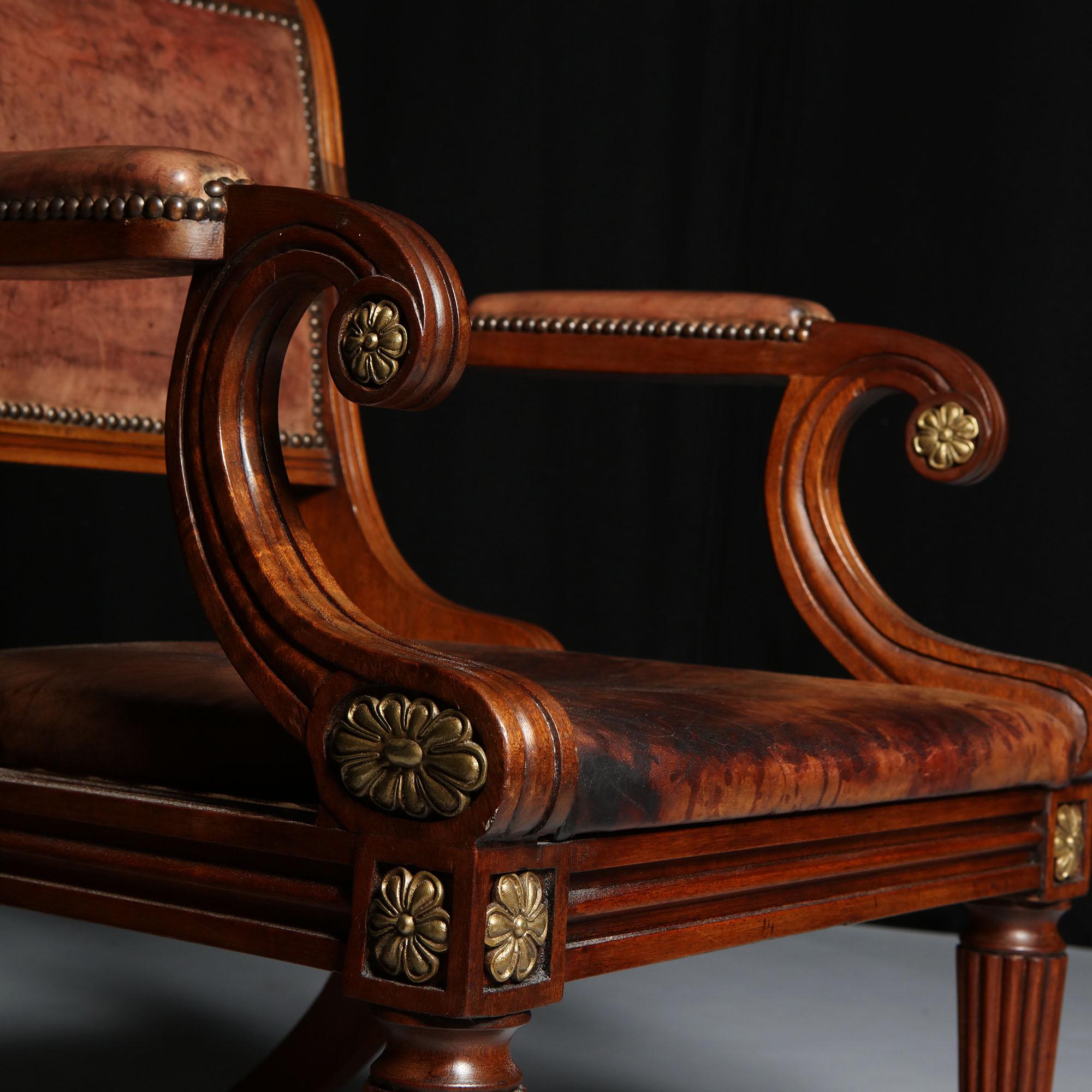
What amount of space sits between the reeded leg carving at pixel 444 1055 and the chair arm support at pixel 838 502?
1.86 ft

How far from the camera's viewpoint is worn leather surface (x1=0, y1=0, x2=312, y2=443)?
4.46 feet

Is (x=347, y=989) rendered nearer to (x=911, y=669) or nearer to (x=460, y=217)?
(x=911, y=669)

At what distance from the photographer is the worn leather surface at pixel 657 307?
1350 millimetres

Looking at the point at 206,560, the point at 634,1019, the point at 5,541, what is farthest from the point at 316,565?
the point at 5,541

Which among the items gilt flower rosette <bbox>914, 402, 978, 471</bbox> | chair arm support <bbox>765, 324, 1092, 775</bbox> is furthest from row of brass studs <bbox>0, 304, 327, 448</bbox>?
gilt flower rosette <bbox>914, 402, 978, 471</bbox>

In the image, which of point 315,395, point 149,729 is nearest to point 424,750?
point 149,729

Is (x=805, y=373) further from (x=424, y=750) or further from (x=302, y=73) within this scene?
(x=424, y=750)

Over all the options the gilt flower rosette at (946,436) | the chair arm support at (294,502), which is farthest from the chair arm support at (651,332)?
the chair arm support at (294,502)

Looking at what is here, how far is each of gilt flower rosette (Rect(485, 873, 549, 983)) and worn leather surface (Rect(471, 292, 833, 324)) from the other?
671 millimetres

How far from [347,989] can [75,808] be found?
0.22 m

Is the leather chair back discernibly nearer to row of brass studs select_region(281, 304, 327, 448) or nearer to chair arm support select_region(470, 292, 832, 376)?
row of brass studs select_region(281, 304, 327, 448)

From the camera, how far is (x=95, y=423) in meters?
1.37

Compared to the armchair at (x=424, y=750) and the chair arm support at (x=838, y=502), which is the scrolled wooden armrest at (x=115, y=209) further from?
the chair arm support at (x=838, y=502)

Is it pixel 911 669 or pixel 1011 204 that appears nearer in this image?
pixel 911 669
